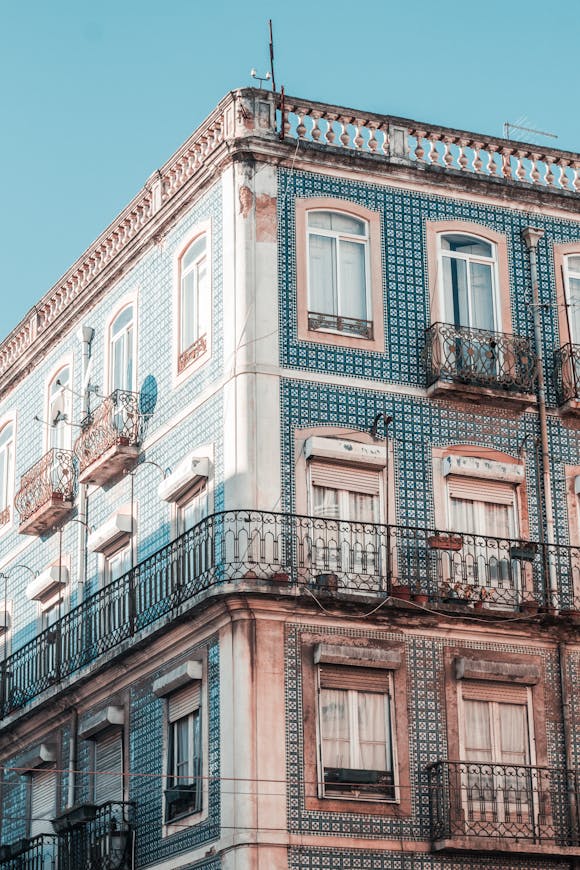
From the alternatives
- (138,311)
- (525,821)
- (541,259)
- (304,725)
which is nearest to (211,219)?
(138,311)

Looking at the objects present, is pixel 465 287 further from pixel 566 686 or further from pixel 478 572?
pixel 566 686

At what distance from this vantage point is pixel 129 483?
28719 mm

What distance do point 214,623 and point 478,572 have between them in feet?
12.8

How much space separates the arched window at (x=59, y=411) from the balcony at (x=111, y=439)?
176 cm

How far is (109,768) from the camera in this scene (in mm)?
27609

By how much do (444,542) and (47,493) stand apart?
8053mm

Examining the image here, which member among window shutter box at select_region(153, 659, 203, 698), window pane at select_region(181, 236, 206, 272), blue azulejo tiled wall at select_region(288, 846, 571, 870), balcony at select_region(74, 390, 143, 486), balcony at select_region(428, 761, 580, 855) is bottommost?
blue azulejo tiled wall at select_region(288, 846, 571, 870)

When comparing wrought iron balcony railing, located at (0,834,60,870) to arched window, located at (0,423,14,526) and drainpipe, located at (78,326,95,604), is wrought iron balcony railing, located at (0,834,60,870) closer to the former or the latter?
drainpipe, located at (78,326,95,604)

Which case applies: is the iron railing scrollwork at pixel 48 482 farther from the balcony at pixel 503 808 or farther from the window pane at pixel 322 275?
the balcony at pixel 503 808

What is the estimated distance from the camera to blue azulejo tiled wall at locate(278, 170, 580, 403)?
86.5 ft

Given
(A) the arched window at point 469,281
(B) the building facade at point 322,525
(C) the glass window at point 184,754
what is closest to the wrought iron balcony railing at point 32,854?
(B) the building facade at point 322,525

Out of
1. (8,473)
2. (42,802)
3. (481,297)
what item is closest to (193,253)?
(481,297)

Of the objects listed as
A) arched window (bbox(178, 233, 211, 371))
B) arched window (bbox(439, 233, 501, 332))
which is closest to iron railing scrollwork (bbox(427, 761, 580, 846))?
arched window (bbox(439, 233, 501, 332))

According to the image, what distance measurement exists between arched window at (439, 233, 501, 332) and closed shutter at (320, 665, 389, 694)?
555cm
